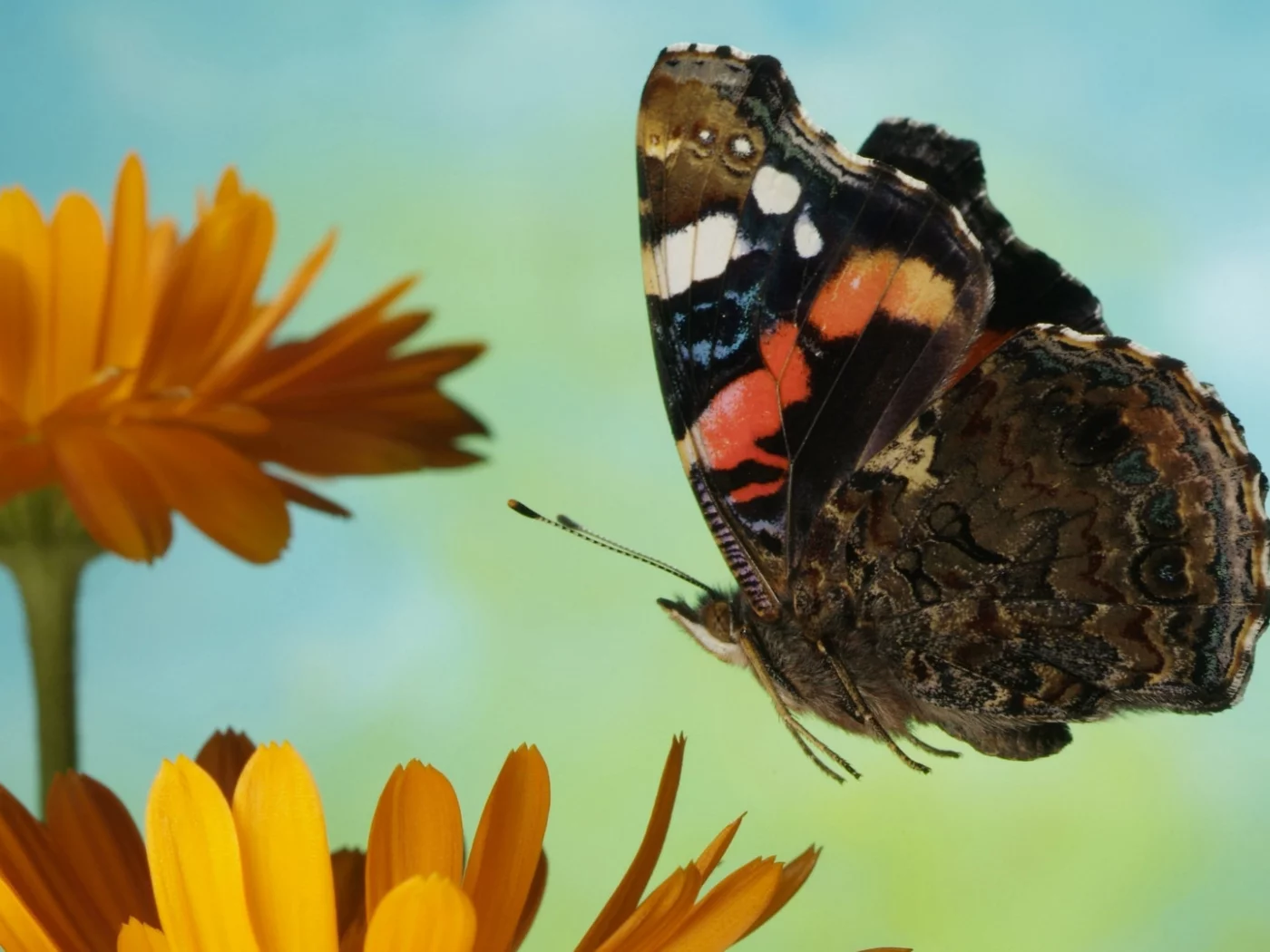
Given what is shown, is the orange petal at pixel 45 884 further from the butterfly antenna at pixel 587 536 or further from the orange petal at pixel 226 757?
the butterfly antenna at pixel 587 536

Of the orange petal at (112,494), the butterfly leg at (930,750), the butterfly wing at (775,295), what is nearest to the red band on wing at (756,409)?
the butterfly wing at (775,295)

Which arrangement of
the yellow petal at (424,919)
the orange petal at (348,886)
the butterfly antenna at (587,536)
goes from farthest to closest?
the butterfly antenna at (587,536)
the orange petal at (348,886)
the yellow petal at (424,919)

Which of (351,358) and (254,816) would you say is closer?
(254,816)

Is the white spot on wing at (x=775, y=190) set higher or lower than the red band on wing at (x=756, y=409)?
higher

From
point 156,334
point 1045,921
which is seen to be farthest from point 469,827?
point 156,334

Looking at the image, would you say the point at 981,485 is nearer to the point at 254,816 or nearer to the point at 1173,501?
the point at 1173,501

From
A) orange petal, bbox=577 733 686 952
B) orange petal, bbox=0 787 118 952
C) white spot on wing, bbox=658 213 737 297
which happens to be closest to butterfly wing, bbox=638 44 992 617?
white spot on wing, bbox=658 213 737 297
